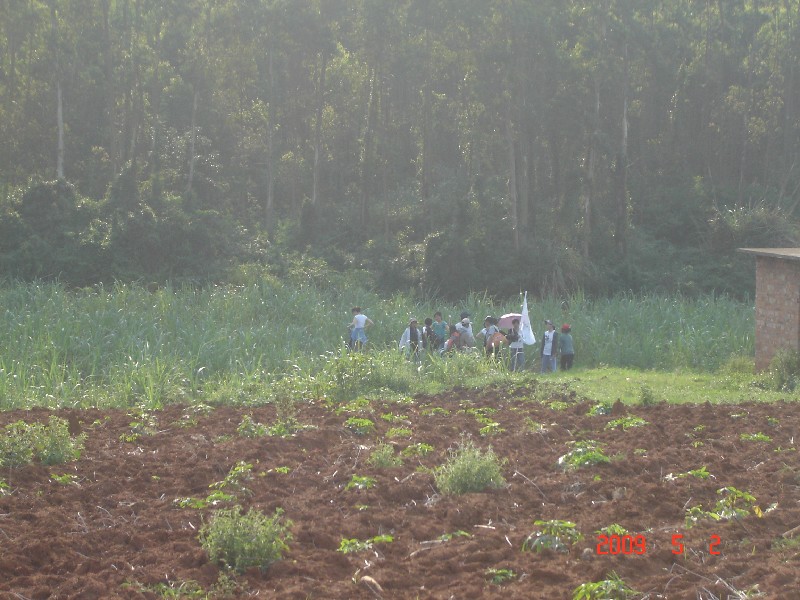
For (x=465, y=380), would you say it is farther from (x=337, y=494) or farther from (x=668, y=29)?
(x=668, y=29)

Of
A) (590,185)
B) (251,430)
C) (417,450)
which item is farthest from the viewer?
(590,185)

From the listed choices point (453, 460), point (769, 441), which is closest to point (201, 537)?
point (453, 460)

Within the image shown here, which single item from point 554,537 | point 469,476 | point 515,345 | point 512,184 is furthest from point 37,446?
point 512,184

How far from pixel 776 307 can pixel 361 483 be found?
10.6 metres

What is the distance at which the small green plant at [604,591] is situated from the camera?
6125 mm

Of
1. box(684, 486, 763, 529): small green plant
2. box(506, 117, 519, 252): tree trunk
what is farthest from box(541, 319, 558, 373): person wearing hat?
box(506, 117, 519, 252): tree trunk

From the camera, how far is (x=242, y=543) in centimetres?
692

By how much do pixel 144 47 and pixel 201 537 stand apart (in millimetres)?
37732

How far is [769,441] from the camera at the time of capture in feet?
34.8

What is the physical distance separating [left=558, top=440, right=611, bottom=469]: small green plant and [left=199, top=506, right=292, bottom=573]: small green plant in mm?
3643

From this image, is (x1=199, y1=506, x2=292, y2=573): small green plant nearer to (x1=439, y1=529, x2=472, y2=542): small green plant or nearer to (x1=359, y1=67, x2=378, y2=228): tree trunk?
(x1=439, y1=529, x2=472, y2=542): small green plant

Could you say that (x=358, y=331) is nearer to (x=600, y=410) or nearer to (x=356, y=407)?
(x=356, y=407)

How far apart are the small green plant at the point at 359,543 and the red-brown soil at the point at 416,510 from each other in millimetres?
71

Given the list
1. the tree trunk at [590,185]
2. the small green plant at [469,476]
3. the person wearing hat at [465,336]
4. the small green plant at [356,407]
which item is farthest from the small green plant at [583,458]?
the tree trunk at [590,185]
